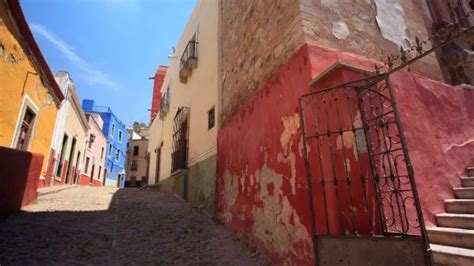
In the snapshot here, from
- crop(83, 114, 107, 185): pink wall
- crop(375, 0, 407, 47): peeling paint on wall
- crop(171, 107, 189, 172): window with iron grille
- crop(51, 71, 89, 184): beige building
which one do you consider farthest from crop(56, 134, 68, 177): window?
crop(375, 0, 407, 47): peeling paint on wall

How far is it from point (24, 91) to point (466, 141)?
9240mm

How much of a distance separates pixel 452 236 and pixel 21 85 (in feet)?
28.7

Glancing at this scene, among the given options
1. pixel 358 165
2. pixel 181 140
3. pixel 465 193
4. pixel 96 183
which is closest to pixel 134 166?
pixel 96 183

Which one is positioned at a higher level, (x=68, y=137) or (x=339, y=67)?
(x=68, y=137)

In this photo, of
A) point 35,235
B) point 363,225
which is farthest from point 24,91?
point 363,225

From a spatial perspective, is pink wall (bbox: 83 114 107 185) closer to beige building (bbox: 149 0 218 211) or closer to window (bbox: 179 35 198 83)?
beige building (bbox: 149 0 218 211)

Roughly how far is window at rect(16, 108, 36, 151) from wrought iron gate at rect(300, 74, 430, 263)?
25.6 ft

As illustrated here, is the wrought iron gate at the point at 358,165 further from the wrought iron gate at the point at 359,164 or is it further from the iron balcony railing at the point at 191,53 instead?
the iron balcony railing at the point at 191,53

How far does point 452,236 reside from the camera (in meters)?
2.58

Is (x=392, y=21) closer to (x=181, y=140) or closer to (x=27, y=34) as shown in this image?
(x=181, y=140)

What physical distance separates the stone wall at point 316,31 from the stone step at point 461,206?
2.21m

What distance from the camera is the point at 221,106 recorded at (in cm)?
702

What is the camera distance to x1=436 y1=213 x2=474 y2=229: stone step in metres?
2.71

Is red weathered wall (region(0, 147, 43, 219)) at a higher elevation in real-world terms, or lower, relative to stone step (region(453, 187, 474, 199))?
higher
